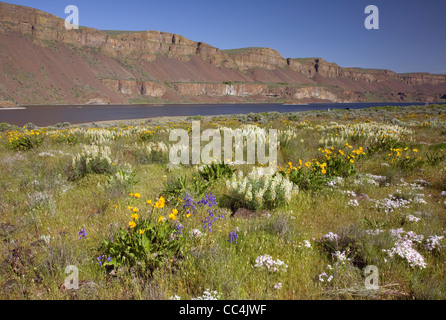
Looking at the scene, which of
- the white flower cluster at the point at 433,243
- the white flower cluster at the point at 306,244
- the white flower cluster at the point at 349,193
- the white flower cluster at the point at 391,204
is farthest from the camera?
the white flower cluster at the point at 349,193

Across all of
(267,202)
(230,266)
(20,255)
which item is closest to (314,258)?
(230,266)

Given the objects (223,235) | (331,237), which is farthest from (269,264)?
(331,237)

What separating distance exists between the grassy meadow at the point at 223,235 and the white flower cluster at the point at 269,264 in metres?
0.02

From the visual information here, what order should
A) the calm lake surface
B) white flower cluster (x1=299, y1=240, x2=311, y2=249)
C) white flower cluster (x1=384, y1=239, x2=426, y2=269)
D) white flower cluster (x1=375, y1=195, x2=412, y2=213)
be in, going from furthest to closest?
the calm lake surface → white flower cluster (x1=375, y1=195, x2=412, y2=213) → white flower cluster (x1=299, y1=240, x2=311, y2=249) → white flower cluster (x1=384, y1=239, x2=426, y2=269)

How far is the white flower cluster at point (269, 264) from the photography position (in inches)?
104

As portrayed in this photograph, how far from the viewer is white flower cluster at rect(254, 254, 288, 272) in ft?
8.70

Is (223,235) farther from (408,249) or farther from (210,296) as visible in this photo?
(408,249)

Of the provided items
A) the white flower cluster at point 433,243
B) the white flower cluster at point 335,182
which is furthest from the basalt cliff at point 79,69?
the white flower cluster at point 433,243

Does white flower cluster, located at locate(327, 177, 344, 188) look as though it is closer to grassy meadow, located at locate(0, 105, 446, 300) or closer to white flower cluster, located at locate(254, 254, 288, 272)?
grassy meadow, located at locate(0, 105, 446, 300)

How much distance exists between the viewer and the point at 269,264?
2701mm

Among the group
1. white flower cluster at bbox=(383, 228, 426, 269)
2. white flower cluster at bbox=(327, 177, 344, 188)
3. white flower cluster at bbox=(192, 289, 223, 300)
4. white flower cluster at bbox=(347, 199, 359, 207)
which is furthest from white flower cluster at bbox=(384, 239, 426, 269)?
white flower cluster at bbox=(327, 177, 344, 188)

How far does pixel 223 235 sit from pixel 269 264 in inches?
35.9

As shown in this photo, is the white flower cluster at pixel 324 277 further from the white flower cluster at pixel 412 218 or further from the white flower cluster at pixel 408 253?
the white flower cluster at pixel 412 218

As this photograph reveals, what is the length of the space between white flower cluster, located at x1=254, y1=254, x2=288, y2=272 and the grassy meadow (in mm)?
15
